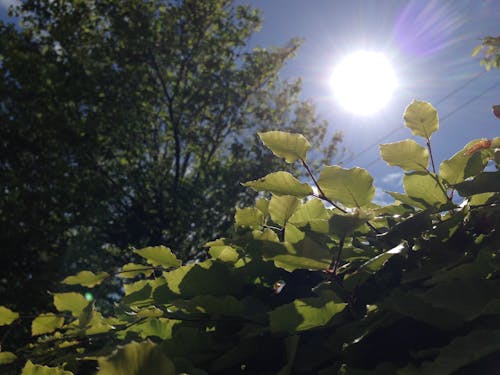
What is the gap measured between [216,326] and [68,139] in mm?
12762

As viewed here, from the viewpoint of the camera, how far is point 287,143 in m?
0.81

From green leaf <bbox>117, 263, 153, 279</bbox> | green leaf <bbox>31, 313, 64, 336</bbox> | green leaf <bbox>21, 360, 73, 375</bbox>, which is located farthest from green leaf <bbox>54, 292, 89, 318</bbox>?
green leaf <bbox>21, 360, 73, 375</bbox>

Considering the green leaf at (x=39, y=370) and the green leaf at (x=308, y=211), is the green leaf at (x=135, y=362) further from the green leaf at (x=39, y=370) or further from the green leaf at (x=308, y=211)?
the green leaf at (x=308, y=211)

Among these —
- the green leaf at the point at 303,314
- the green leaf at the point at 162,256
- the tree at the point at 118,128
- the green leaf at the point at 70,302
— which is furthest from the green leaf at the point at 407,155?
the tree at the point at 118,128

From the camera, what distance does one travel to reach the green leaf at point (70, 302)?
39.9 inches

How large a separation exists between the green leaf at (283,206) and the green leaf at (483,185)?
305 mm

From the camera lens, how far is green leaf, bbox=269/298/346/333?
623 millimetres

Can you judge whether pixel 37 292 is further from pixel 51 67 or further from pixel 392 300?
pixel 392 300

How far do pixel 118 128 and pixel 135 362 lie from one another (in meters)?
13.5

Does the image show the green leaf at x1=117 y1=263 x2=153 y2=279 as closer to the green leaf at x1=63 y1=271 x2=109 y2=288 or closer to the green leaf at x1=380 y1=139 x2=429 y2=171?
the green leaf at x1=63 y1=271 x2=109 y2=288

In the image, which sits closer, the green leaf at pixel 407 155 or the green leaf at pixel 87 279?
the green leaf at pixel 407 155

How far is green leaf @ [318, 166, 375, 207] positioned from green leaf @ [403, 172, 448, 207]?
9 cm

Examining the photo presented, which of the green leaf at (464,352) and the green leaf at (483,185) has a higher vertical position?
the green leaf at (483,185)

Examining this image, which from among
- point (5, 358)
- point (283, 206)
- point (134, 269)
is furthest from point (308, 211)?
point (5, 358)
